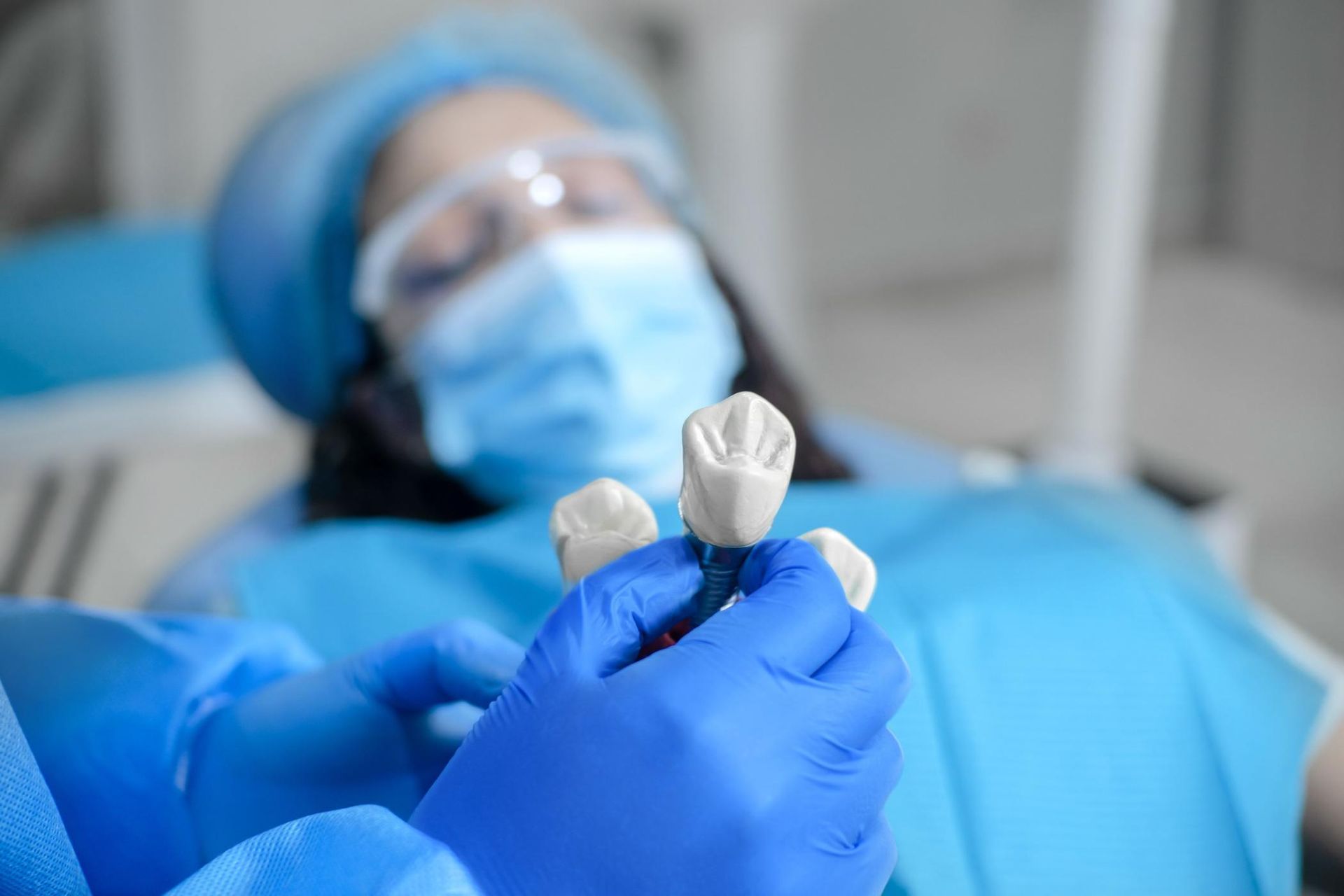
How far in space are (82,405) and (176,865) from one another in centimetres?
128

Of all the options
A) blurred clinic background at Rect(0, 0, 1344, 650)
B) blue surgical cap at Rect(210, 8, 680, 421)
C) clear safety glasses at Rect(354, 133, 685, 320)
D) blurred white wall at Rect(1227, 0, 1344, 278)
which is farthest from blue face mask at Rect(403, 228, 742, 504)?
blurred white wall at Rect(1227, 0, 1344, 278)

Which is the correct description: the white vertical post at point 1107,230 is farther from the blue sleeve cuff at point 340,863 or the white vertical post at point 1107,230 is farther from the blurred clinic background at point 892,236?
the blue sleeve cuff at point 340,863

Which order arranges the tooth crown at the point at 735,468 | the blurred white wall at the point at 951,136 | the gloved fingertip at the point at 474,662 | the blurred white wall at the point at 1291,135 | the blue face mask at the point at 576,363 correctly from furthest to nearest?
the blurred white wall at the point at 951,136 < the blurred white wall at the point at 1291,135 < the blue face mask at the point at 576,363 < the gloved fingertip at the point at 474,662 < the tooth crown at the point at 735,468

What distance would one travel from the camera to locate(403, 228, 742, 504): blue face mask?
84 centimetres

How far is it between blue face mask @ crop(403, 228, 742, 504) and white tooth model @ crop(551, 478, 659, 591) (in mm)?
343

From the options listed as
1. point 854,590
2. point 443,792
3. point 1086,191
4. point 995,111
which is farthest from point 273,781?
point 995,111

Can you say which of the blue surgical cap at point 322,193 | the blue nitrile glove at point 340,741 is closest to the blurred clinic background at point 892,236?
the blue surgical cap at point 322,193

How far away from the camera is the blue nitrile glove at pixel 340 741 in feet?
1.70

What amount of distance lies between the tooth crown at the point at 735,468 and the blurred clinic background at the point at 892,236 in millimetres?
803

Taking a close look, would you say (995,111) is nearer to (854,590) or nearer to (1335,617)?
(1335,617)

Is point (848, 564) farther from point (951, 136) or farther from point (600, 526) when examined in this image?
point (951, 136)

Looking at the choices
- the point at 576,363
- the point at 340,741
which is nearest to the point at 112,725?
the point at 340,741

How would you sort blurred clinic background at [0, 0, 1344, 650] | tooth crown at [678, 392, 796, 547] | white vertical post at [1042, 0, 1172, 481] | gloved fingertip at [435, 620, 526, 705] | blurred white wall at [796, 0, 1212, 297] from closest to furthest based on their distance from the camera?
tooth crown at [678, 392, 796, 547]
gloved fingertip at [435, 620, 526, 705]
white vertical post at [1042, 0, 1172, 481]
blurred clinic background at [0, 0, 1344, 650]
blurred white wall at [796, 0, 1212, 297]

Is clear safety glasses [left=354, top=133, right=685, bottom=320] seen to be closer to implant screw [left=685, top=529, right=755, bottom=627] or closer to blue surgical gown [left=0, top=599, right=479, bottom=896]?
blue surgical gown [left=0, top=599, right=479, bottom=896]
